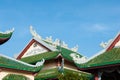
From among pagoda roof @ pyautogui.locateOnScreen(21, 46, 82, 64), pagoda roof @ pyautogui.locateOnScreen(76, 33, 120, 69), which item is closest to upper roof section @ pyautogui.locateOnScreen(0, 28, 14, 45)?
pagoda roof @ pyautogui.locateOnScreen(76, 33, 120, 69)

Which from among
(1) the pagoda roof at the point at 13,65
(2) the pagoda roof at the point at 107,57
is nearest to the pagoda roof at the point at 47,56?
(1) the pagoda roof at the point at 13,65

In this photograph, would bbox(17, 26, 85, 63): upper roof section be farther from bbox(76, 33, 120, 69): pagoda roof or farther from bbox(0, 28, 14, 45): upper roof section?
bbox(76, 33, 120, 69): pagoda roof

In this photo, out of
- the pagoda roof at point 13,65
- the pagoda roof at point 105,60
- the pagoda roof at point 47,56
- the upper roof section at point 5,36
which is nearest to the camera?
the pagoda roof at point 105,60

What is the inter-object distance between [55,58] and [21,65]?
262 inches

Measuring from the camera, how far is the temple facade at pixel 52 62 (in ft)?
49.9

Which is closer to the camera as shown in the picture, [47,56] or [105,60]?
[105,60]

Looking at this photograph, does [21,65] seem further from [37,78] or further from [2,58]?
[37,78]

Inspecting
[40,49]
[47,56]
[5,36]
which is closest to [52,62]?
[47,56]

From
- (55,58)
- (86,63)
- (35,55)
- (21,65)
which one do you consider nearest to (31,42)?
(35,55)

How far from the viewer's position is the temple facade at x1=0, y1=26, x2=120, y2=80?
599 inches

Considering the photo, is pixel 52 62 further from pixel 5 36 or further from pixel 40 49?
pixel 5 36

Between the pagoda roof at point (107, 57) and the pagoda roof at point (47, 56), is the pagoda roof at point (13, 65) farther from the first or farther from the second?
the pagoda roof at point (47, 56)

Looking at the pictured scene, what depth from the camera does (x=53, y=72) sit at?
24578 millimetres

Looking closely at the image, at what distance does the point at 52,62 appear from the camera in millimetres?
26094
